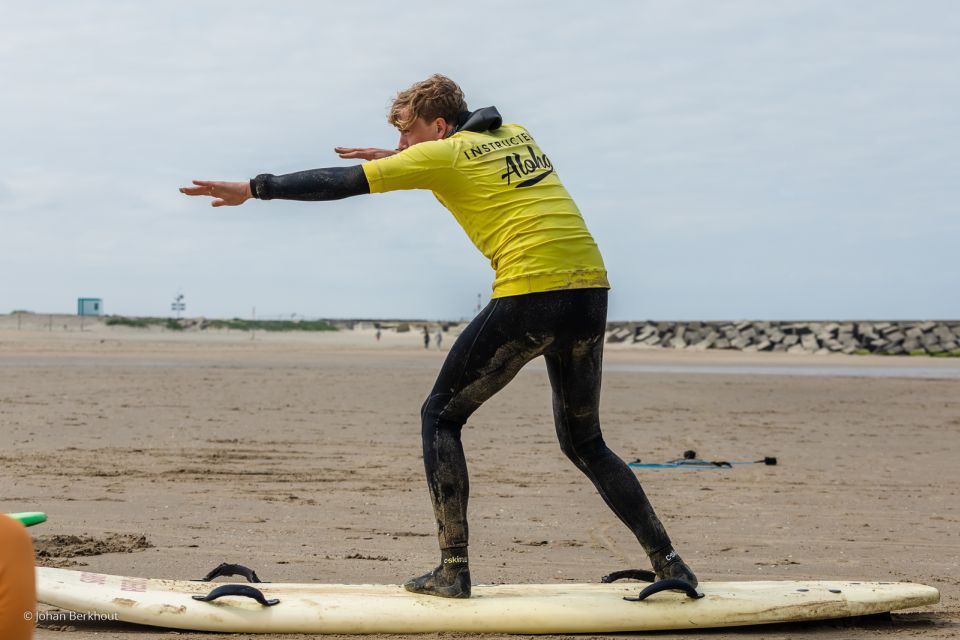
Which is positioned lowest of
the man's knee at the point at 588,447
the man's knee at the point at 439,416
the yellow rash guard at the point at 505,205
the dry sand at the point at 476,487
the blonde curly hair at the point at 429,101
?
the dry sand at the point at 476,487

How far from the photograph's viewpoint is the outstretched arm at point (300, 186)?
3775mm

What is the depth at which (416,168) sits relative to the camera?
12.5ft

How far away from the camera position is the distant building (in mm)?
73250

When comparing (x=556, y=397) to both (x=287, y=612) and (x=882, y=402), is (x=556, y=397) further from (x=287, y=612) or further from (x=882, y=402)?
(x=882, y=402)

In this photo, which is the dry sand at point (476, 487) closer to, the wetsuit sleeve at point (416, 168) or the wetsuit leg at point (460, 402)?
the wetsuit leg at point (460, 402)

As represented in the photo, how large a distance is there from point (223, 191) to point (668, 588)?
2.33 metres

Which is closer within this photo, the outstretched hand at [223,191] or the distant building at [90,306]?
the outstretched hand at [223,191]

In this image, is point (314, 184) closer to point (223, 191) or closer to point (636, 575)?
point (223, 191)

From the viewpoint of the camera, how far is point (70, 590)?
384cm

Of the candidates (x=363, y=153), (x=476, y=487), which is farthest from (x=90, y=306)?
(x=363, y=153)

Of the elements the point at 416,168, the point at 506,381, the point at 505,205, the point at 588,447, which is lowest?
the point at 588,447

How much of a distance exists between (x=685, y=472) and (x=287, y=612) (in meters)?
5.64

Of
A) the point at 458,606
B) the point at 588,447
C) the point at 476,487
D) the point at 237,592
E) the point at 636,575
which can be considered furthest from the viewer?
the point at 476,487

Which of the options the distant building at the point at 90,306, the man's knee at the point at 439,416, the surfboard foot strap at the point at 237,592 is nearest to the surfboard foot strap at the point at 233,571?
the surfboard foot strap at the point at 237,592
